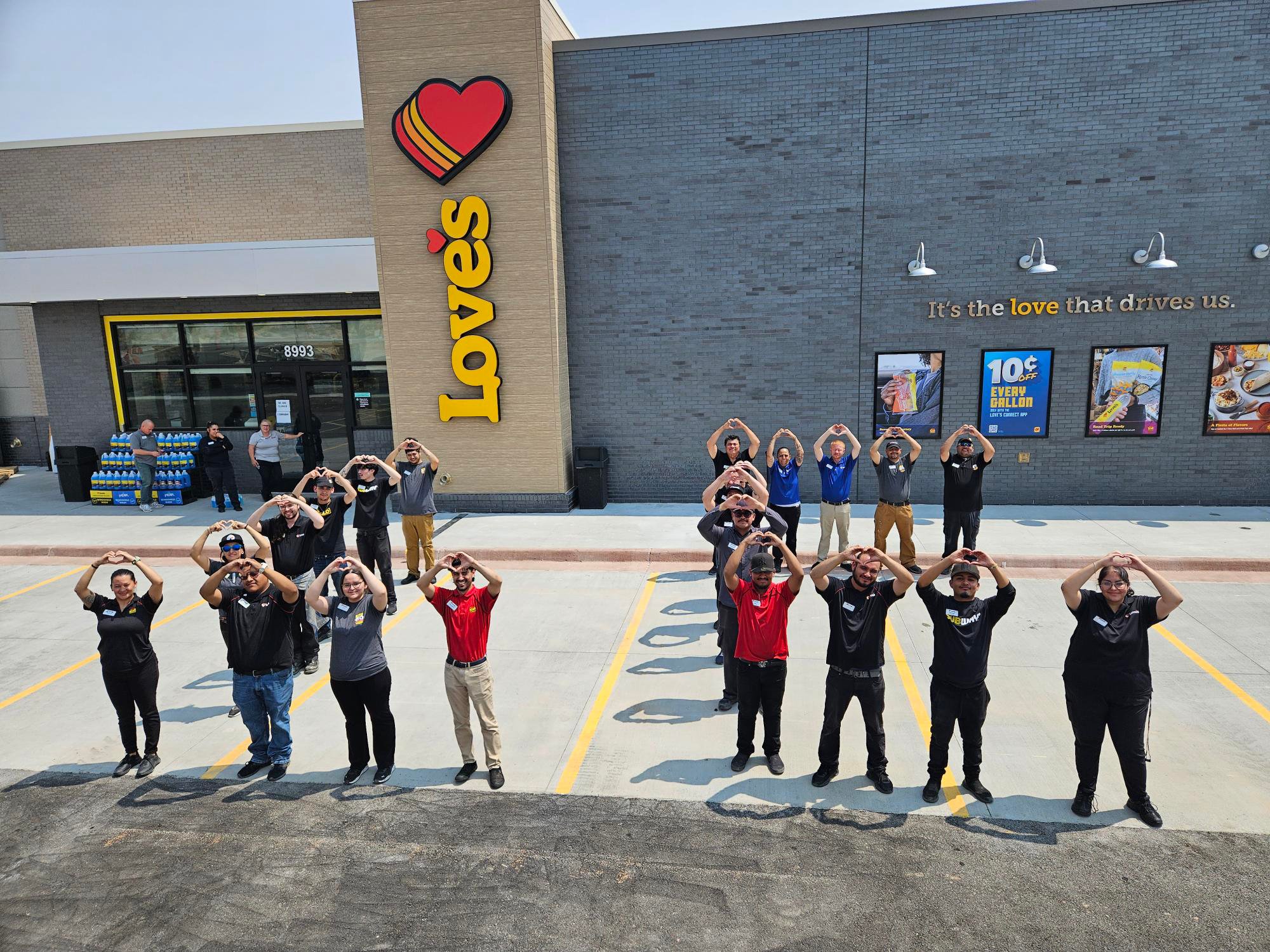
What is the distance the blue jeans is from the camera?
6.54 m

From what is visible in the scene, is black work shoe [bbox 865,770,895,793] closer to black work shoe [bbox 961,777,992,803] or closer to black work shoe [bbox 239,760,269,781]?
black work shoe [bbox 961,777,992,803]

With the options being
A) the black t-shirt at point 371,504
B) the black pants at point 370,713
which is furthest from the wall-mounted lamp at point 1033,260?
the black pants at point 370,713

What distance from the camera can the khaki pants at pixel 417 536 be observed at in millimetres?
11078

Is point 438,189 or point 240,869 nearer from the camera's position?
point 240,869

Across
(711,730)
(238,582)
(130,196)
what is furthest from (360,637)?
(130,196)

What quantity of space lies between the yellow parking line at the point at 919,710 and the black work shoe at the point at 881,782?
0.41m

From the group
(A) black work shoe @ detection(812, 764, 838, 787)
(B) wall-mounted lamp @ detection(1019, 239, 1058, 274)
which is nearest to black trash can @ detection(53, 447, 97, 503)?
(A) black work shoe @ detection(812, 764, 838, 787)

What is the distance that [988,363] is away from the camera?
49.2ft

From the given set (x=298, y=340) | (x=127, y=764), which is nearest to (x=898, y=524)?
(x=127, y=764)

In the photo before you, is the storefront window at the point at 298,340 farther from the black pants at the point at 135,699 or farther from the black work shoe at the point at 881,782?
the black work shoe at the point at 881,782

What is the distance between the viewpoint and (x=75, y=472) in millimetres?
18125

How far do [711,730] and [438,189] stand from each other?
11.7 metres

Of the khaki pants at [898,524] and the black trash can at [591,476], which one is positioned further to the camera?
the black trash can at [591,476]

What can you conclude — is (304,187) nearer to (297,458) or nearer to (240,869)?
(297,458)
